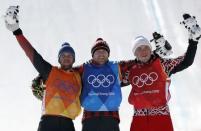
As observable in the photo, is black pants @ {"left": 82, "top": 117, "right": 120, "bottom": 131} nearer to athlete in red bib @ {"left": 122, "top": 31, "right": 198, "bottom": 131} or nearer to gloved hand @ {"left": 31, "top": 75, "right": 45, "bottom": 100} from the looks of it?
athlete in red bib @ {"left": 122, "top": 31, "right": 198, "bottom": 131}

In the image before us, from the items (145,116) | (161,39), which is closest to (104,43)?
(161,39)

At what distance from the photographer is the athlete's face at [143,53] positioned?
783 centimetres

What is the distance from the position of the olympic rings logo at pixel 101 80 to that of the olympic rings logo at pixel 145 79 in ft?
1.71

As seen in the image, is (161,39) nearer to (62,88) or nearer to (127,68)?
(127,68)

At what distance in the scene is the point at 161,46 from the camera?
321 inches

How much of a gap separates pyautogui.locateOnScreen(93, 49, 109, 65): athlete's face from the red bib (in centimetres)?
66

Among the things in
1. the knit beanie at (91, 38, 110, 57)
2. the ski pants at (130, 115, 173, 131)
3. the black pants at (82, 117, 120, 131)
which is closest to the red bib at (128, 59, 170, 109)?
the ski pants at (130, 115, 173, 131)

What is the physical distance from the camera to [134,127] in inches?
290

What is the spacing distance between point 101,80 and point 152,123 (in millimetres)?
1369

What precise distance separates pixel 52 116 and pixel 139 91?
185cm

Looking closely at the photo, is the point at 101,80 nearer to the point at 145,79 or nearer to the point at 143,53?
the point at 145,79

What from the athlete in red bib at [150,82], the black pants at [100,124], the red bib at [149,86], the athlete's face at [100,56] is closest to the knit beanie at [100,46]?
the athlete's face at [100,56]

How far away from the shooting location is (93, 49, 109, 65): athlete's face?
7.89 meters

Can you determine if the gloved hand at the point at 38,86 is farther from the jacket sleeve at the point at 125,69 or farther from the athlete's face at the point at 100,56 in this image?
the jacket sleeve at the point at 125,69
